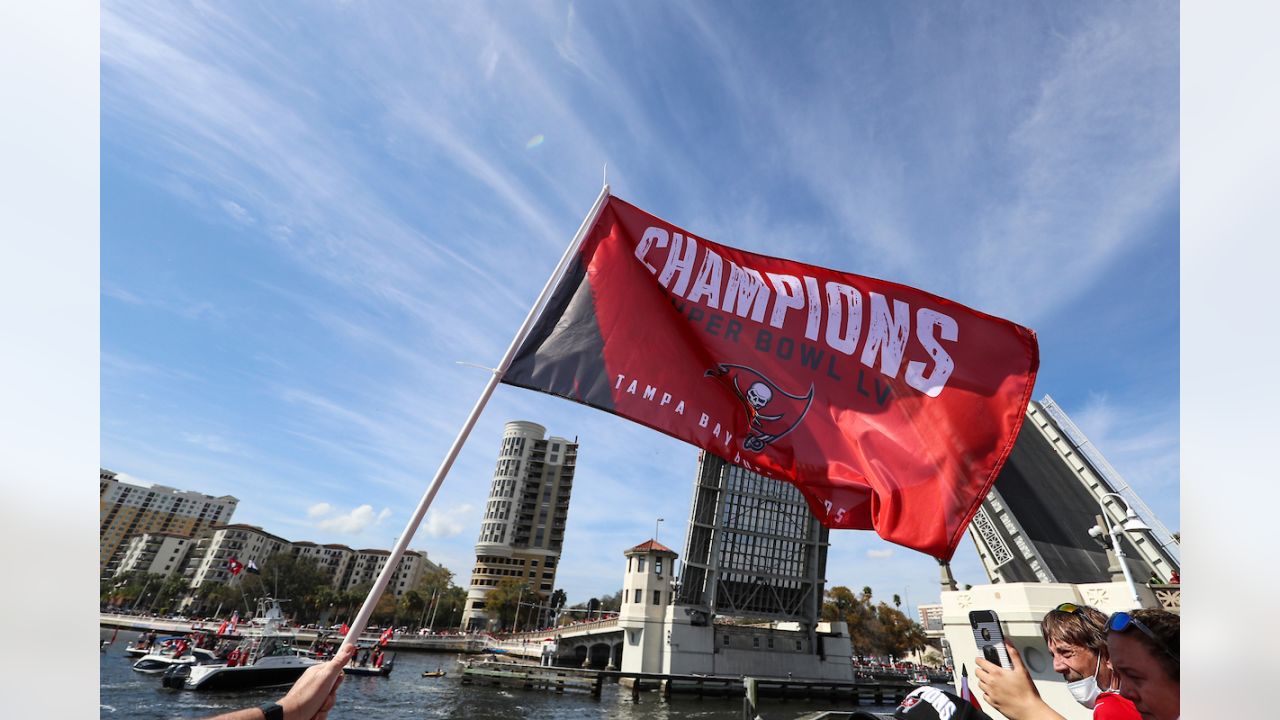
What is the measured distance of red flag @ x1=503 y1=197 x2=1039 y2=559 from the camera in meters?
5.60

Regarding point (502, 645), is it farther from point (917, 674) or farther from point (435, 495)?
point (435, 495)

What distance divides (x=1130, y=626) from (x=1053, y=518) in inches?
1084

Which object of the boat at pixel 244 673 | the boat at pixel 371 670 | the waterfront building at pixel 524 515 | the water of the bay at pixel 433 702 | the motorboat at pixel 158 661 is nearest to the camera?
the water of the bay at pixel 433 702

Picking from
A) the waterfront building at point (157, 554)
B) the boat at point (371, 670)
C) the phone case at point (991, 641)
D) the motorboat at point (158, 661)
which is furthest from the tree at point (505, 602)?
the phone case at point (991, 641)

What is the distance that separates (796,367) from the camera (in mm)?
6211

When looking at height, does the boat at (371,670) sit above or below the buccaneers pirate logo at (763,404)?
below

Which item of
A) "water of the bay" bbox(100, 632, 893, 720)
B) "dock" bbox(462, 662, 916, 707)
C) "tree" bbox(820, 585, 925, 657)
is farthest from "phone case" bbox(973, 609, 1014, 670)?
"tree" bbox(820, 585, 925, 657)

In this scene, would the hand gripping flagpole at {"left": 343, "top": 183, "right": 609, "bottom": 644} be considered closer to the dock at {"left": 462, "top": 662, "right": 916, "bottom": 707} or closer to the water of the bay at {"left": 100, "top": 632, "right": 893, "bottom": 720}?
the water of the bay at {"left": 100, "top": 632, "right": 893, "bottom": 720}

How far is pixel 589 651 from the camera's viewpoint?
5894cm

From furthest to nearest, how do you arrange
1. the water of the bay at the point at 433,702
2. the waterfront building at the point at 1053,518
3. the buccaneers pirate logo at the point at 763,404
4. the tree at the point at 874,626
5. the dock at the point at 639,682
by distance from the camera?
the tree at the point at 874,626
the dock at the point at 639,682
the water of the bay at the point at 433,702
the waterfront building at the point at 1053,518
the buccaneers pirate logo at the point at 763,404

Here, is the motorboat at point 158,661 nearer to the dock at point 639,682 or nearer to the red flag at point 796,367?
the dock at point 639,682

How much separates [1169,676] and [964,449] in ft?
10.3

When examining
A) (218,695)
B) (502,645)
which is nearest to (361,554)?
(502,645)

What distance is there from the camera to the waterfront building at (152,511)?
115688mm
